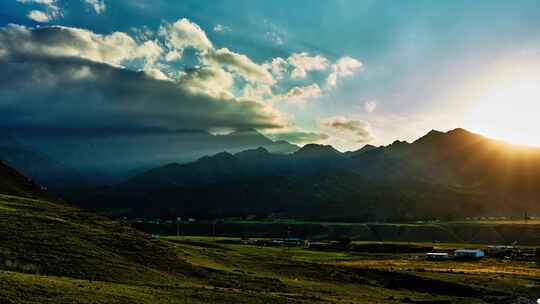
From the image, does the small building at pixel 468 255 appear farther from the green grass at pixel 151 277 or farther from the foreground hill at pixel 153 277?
the green grass at pixel 151 277

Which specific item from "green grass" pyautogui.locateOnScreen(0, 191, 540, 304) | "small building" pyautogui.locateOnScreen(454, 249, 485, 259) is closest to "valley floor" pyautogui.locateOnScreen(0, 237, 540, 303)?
"green grass" pyautogui.locateOnScreen(0, 191, 540, 304)

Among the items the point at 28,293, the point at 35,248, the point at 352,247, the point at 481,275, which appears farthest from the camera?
the point at 352,247

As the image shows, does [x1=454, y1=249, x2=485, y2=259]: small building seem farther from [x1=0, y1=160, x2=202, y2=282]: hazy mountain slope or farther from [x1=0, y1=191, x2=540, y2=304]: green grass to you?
[x1=0, y1=160, x2=202, y2=282]: hazy mountain slope

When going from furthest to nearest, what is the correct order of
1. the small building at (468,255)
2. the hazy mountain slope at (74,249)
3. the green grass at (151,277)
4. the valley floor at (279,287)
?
the small building at (468,255) < the hazy mountain slope at (74,249) < the green grass at (151,277) < the valley floor at (279,287)

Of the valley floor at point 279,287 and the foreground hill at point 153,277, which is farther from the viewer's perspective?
the foreground hill at point 153,277

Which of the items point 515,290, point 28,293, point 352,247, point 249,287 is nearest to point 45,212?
point 249,287

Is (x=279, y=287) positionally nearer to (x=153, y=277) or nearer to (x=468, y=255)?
(x=153, y=277)

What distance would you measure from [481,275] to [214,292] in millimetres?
71723

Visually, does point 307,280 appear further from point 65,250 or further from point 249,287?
point 65,250

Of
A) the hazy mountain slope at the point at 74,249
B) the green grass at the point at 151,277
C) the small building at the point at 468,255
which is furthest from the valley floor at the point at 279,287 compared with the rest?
the small building at the point at 468,255

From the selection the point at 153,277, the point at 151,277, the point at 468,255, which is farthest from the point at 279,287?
the point at 468,255

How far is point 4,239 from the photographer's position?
6291 cm

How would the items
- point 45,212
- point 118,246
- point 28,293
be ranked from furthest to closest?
1. point 45,212
2. point 118,246
3. point 28,293

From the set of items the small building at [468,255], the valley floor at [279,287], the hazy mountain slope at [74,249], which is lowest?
the small building at [468,255]
